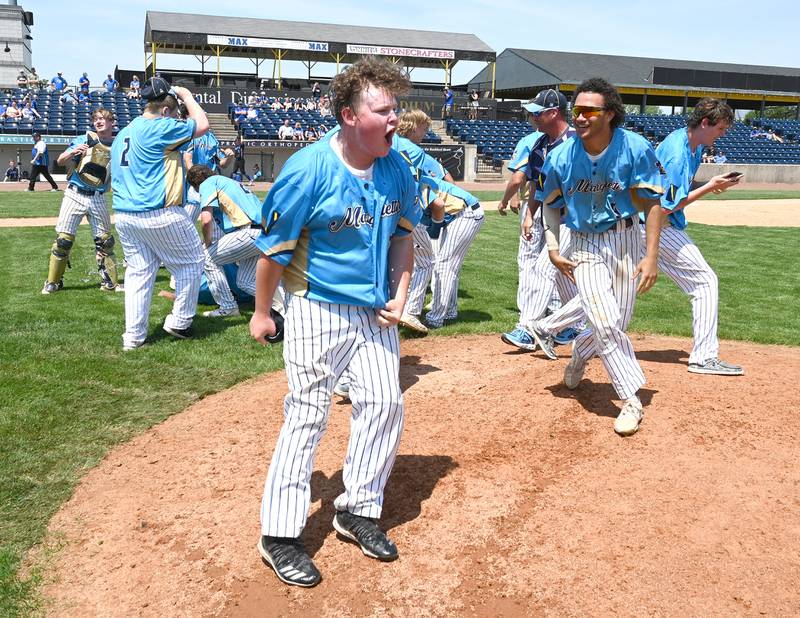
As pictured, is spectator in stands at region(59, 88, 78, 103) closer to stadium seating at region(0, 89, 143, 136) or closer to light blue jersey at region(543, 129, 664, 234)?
stadium seating at region(0, 89, 143, 136)

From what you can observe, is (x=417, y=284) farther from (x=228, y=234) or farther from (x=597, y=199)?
(x=597, y=199)

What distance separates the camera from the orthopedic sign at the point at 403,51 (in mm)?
41188

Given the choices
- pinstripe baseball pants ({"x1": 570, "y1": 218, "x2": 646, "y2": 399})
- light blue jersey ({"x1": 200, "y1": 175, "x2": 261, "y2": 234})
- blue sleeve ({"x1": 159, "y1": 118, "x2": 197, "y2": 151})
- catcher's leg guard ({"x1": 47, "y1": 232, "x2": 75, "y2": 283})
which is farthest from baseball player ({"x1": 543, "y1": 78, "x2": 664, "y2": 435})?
catcher's leg guard ({"x1": 47, "y1": 232, "x2": 75, "y2": 283})

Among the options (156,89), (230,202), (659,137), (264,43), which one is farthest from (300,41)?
(156,89)

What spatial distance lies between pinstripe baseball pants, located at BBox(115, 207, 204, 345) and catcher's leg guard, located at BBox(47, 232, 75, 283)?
2.65 meters

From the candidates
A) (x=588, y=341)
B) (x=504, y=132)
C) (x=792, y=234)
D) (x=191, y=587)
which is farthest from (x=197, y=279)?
(x=504, y=132)

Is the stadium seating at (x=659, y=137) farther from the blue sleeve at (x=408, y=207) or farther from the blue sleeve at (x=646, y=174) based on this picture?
the blue sleeve at (x=408, y=207)

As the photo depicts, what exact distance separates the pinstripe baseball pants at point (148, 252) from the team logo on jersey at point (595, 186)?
3863 millimetres

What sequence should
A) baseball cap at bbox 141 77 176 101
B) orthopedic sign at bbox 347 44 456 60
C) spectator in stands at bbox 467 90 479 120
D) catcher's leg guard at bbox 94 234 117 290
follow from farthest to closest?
1. orthopedic sign at bbox 347 44 456 60
2. spectator in stands at bbox 467 90 479 120
3. catcher's leg guard at bbox 94 234 117 290
4. baseball cap at bbox 141 77 176 101

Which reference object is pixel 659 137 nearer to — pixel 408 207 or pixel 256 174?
pixel 256 174

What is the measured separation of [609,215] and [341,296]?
83.4 inches

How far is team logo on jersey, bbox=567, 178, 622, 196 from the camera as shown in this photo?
460 cm

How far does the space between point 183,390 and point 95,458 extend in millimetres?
1309

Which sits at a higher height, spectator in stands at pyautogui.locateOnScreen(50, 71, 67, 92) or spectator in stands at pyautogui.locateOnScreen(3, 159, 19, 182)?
spectator in stands at pyautogui.locateOnScreen(50, 71, 67, 92)
